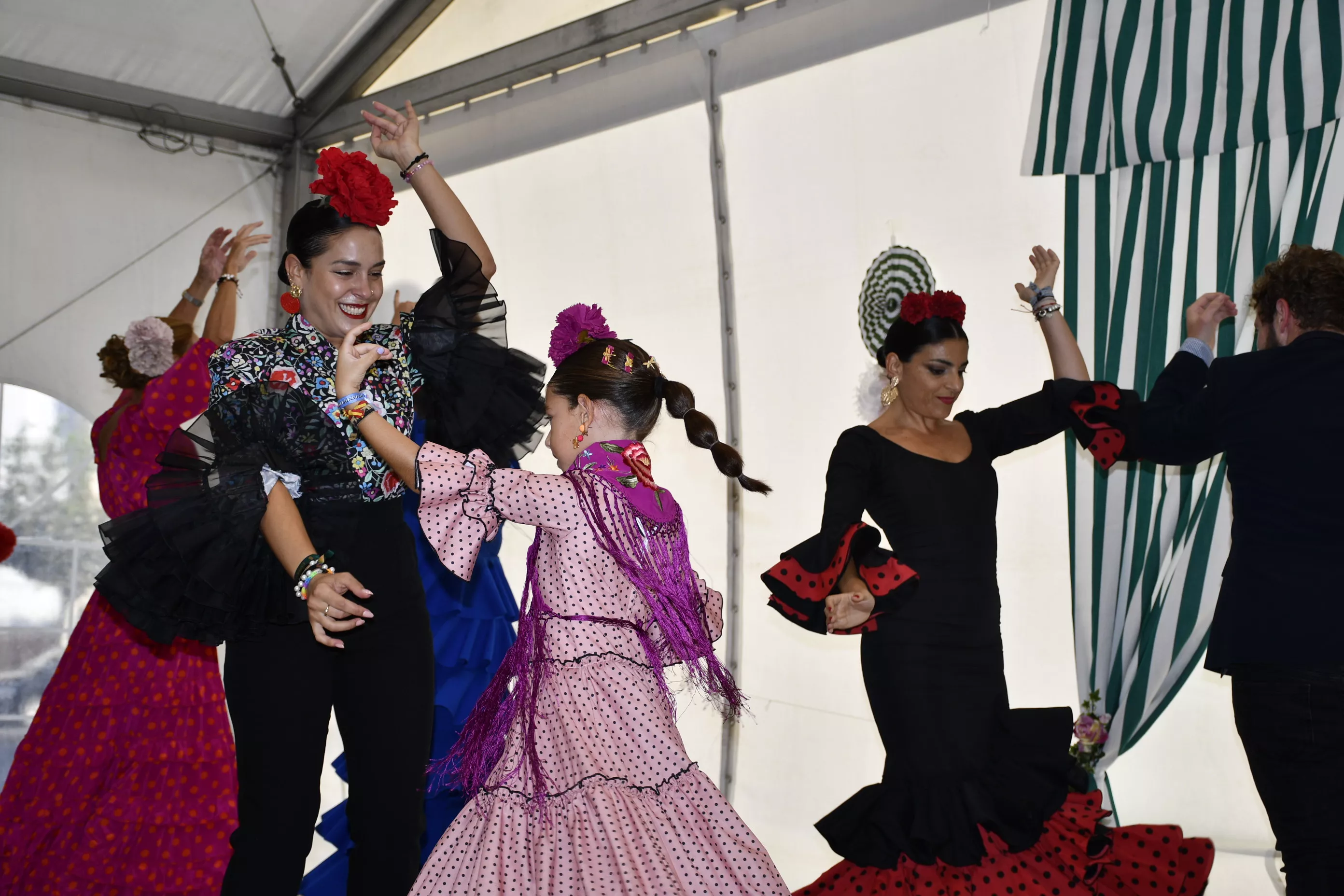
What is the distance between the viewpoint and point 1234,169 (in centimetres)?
322

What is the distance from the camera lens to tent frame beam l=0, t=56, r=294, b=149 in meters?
5.23

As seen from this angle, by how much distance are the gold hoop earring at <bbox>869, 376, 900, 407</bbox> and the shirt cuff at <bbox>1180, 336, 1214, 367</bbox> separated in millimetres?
732

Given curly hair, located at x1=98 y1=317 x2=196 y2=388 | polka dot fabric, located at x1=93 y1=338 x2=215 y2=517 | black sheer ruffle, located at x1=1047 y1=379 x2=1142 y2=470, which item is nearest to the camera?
black sheer ruffle, located at x1=1047 y1=379 x2=1142 y2=470

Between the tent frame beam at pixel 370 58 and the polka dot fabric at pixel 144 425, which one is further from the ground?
the tent frame beam at pixel 370 58

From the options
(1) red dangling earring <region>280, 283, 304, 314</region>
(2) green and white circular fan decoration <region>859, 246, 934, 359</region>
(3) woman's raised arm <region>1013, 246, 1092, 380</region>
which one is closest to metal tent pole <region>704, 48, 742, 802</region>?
(2) green and white circular fan decoration <region>859, 246, 934, 359</region>

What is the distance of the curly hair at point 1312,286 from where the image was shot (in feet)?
8.32

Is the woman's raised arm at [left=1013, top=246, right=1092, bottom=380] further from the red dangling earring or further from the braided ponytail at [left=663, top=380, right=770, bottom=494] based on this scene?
the red dangling earring

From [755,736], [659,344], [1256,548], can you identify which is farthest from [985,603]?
[659,344]

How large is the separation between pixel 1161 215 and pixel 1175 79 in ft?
1.27

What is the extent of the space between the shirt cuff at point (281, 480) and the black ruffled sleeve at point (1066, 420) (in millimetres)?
1755

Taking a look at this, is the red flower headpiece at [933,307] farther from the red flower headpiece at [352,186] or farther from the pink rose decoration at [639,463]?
the red flower headpiece at [352,186]

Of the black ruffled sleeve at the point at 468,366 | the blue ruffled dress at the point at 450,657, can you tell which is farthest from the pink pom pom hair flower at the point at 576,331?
the blue ruffled dress at the point at 450,657

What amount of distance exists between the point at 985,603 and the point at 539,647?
1.20 m

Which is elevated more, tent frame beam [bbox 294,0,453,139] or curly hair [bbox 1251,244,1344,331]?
tent frame beam [bbox 294,0,453,139]
